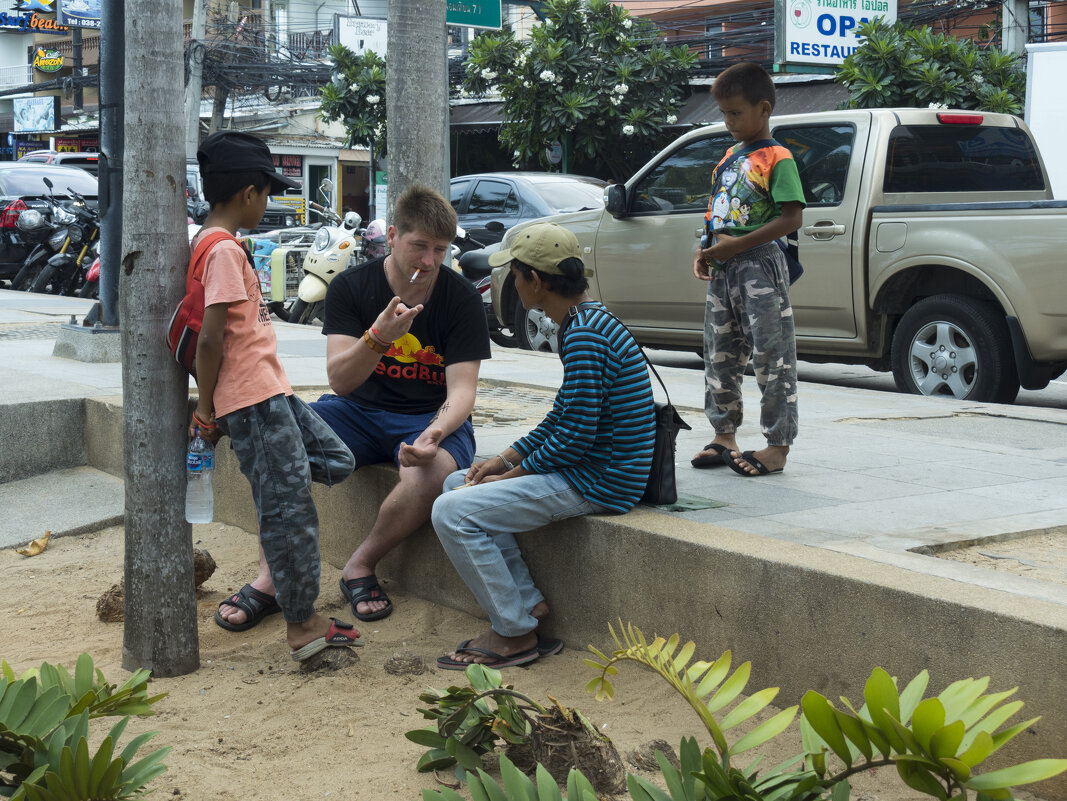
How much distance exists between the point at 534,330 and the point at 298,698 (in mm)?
6246

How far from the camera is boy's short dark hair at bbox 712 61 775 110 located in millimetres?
4406

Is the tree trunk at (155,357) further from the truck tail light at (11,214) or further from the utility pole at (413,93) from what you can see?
the truck tail light at (11,214)

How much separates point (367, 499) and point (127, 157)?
1.61m

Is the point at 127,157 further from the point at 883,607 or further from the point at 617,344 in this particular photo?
the point at 883,607

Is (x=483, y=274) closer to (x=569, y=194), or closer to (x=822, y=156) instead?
(x=569, y=194)

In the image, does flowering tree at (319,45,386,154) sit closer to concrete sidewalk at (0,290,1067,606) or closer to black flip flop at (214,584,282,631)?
concrete sidewalk at (0,290,1067,606)

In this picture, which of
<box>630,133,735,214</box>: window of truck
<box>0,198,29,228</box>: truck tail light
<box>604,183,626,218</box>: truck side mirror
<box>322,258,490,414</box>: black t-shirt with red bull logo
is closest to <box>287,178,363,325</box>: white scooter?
<box>630,133,735,214</box>: window of truck

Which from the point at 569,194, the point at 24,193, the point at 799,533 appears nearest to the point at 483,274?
the point at 569,194

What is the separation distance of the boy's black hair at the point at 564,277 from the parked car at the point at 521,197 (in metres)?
8.24

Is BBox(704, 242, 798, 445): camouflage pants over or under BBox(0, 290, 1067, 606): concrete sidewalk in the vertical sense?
over

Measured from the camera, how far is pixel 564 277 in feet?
11.9

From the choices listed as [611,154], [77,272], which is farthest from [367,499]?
[611,154]

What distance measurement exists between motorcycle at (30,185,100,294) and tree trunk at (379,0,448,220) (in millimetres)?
10933

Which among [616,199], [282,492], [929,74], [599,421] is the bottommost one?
[282,492]
